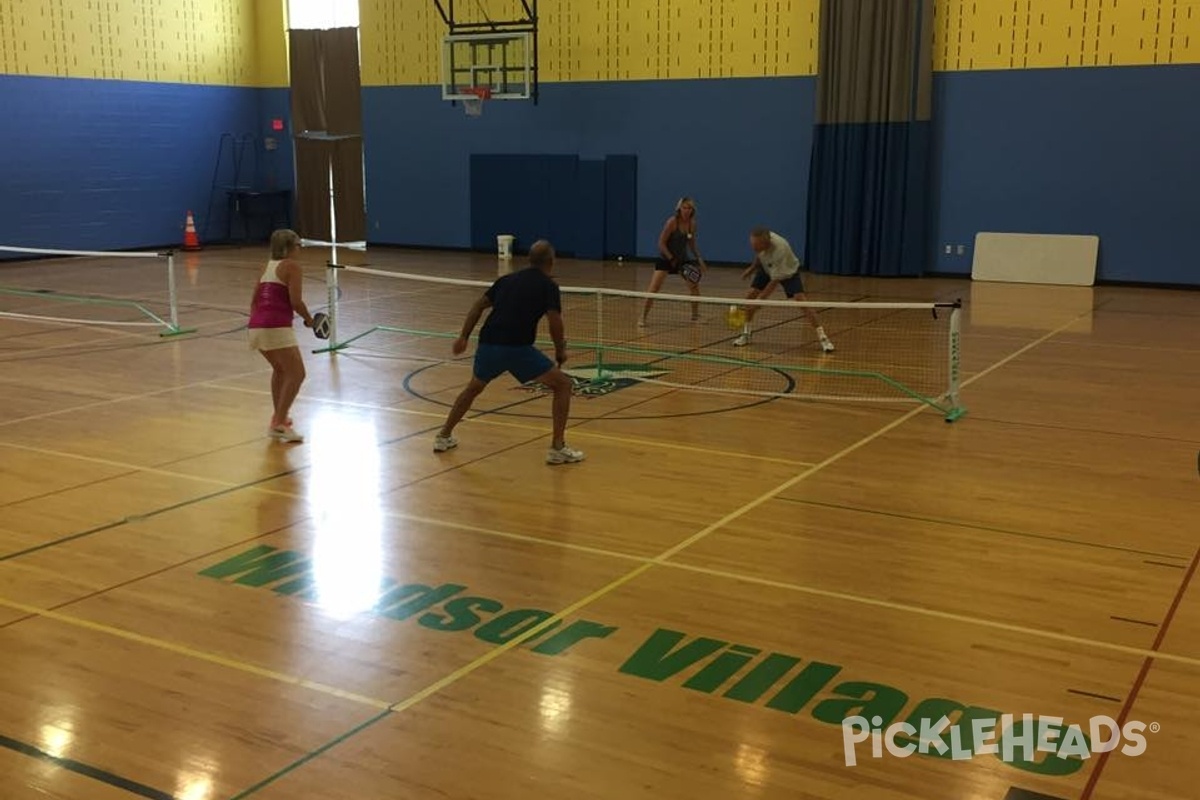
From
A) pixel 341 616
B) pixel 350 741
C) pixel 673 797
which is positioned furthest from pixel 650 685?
pixel 341 616

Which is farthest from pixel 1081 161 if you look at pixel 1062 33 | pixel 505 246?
pixel 505 246

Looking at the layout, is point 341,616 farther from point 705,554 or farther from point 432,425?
point 432,425

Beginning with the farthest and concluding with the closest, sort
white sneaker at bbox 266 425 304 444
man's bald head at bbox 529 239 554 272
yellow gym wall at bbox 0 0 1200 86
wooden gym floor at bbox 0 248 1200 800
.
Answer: yellow gym wall at bbox 0 0 1200 86 → white sneaker at bbox 266 425 304 444 → man's bald head at bbox 529 239 554 272 → wooden gym floor at bbox 0 248 1200 800

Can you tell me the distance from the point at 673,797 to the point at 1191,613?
Answer: 3405mm

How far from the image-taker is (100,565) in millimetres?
7094

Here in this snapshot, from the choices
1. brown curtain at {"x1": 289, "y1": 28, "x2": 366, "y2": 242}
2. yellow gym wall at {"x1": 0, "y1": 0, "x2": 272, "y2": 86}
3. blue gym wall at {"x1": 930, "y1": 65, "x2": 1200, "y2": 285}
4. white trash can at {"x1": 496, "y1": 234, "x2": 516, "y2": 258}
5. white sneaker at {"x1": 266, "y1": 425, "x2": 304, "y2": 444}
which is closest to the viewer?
white sneaker at {"x1": 266, "y1": 425, "x2": 304, "y2": 444}

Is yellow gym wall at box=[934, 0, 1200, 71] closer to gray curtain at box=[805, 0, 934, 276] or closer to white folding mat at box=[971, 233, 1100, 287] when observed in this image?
gray curtain at box=[805, 0, 934, 276]

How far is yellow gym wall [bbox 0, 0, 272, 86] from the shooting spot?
25.3m

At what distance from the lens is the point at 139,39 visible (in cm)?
2745

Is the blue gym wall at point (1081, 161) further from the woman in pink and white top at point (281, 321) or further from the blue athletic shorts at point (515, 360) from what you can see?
the woman in pink and white top at point (281, 321)

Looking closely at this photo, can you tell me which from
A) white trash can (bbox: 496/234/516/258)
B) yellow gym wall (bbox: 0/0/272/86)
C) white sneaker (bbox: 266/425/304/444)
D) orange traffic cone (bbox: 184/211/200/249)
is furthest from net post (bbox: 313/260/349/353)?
orange traffic cone (bbox: 184/211/200/249)

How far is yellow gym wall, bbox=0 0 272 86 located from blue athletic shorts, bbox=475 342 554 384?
20.2m

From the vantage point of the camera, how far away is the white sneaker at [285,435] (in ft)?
33.2

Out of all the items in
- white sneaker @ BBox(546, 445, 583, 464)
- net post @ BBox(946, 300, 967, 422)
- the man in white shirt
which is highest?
the man in white shirt
